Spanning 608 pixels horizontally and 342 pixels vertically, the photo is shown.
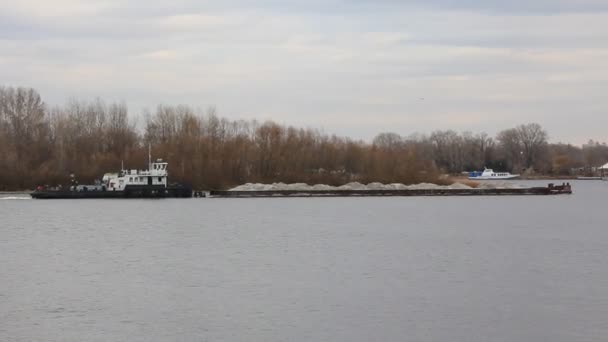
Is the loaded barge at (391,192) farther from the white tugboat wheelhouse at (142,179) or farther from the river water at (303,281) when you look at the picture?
the river water at (303,281)

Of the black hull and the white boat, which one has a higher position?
the white boat

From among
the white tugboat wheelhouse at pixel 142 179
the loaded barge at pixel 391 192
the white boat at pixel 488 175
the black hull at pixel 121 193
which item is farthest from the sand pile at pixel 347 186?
the white boat at pixel 488 175

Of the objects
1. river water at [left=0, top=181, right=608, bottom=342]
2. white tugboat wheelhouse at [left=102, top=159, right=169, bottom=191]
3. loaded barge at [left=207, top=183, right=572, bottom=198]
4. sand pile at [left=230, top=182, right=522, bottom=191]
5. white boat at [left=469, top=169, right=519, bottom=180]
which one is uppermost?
white boat at [left=469, top=169, right=519, bottom=180]

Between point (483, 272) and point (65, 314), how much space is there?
13726 millimetres

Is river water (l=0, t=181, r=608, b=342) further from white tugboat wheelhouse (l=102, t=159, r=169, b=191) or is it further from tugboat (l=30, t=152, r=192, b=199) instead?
white tugboat wheelhouse (l=102, t=159, r=169, b=191)

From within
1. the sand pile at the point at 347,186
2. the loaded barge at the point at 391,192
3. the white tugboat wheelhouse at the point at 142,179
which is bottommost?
the loaded barge at the point at 391,192

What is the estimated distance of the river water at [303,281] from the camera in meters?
20.3

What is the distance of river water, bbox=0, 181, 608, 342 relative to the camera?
20.3 m

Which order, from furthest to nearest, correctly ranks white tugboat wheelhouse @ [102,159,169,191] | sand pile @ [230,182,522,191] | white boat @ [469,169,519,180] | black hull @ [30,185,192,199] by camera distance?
white boat @ [469,169,519,180], sand pile @ [230,182,522,191], white tugboat wheelhouse @ [102,159,169,191], black hull @ [30,185,192,199]

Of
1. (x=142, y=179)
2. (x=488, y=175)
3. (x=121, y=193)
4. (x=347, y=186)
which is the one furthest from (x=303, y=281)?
(x=488, y=175)

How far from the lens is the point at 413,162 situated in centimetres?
10038

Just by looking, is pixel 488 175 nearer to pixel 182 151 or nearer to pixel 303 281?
pixel 182 151

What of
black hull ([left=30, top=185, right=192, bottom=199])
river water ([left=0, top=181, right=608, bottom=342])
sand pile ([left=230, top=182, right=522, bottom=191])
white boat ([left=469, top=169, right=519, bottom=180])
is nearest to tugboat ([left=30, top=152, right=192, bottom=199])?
black hull ([left=30, top=185, right=192, bottom=199])

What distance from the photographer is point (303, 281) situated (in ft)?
89.5
